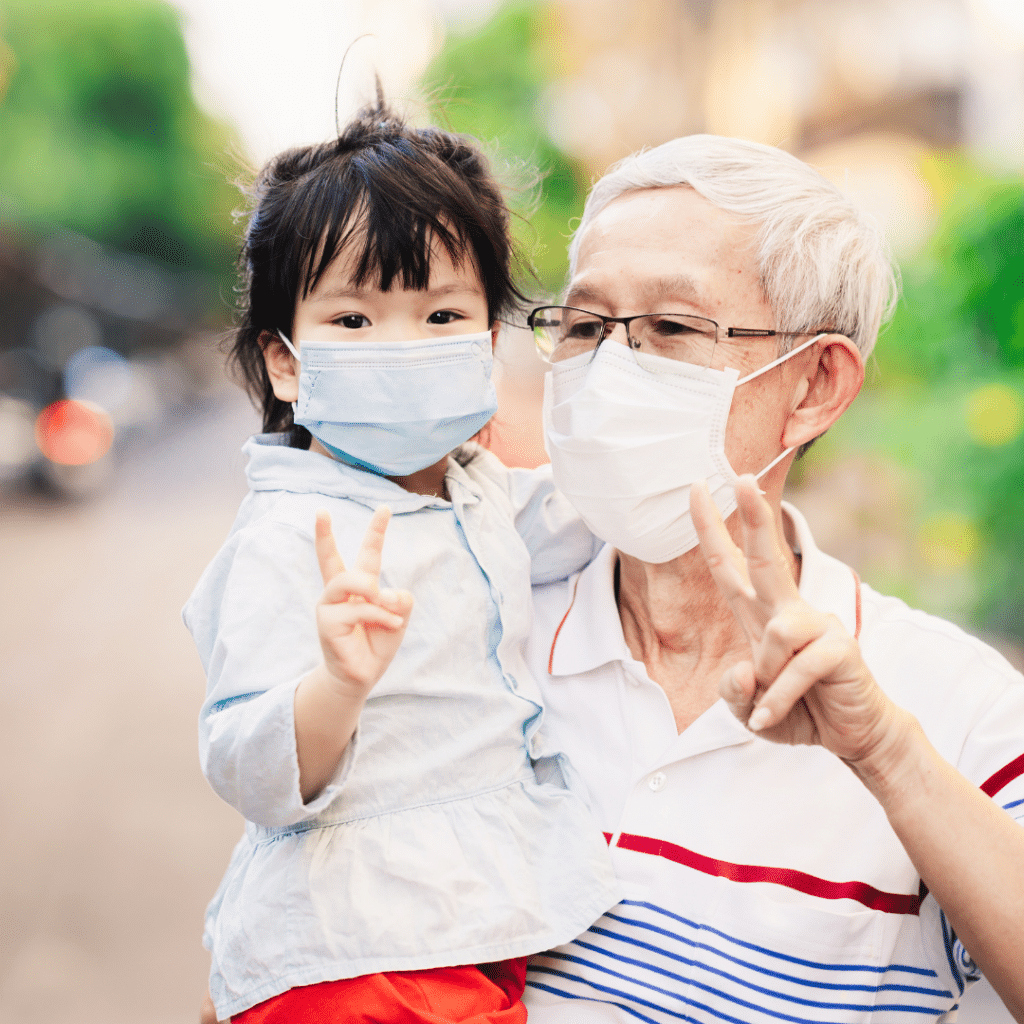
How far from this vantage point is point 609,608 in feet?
7.00

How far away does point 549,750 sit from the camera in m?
1.91

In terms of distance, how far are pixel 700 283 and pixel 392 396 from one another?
0.67 metres

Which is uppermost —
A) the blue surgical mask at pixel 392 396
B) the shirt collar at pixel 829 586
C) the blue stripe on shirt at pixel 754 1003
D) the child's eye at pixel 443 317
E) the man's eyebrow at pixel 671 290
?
the man's eyebrow at pixel 671 290

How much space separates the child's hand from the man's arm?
0.47 meters

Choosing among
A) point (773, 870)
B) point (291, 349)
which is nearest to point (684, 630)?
point (773, 870)

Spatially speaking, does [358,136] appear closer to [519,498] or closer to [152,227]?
[519,498]

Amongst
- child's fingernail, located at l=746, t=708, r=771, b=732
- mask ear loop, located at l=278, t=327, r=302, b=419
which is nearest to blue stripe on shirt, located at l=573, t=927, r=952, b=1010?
child's fingernail, located at l=746, t=708, r=771, b=732

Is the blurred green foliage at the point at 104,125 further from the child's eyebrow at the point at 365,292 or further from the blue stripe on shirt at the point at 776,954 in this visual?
the blue stripe on shirt at the point at 776,954

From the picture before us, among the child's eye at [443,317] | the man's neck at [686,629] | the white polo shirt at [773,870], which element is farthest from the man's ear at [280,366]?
→ the white polo shirt at [773,870]

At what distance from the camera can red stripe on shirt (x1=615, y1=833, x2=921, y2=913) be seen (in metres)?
1.72

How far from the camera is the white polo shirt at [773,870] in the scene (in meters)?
1.69

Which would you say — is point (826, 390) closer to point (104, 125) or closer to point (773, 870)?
point (773, 870)

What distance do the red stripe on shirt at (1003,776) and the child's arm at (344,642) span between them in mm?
1071

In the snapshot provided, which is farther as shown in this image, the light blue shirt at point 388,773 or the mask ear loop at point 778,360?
the mask ear loop at point 778,360
